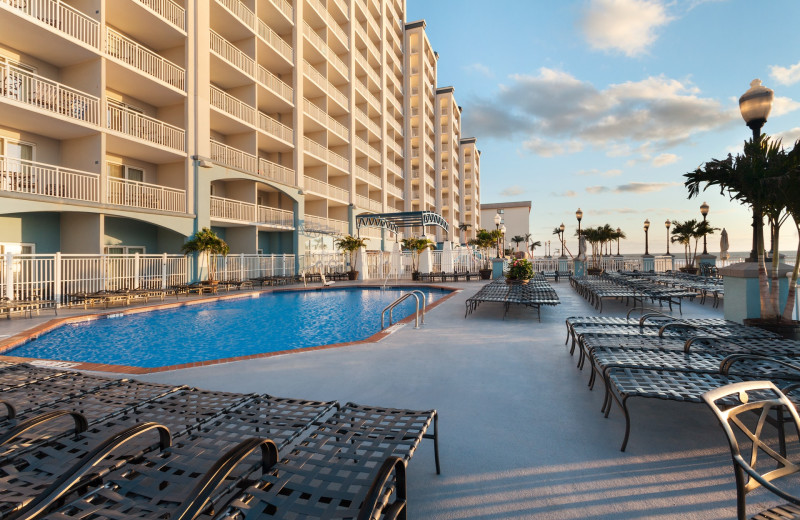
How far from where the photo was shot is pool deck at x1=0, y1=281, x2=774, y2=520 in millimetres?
2197

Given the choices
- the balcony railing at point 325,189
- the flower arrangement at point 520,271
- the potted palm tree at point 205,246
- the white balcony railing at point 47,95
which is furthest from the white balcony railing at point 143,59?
the flower arrangement at point 520,271

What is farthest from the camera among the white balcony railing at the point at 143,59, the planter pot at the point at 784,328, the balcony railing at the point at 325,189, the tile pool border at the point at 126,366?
the balcony railing at the point at 325,189

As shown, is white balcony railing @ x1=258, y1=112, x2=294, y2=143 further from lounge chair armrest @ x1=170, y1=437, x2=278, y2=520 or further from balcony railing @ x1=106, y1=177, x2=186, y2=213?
lounge chair armrest @ x1=170, y1=437, x2=278, y2=520

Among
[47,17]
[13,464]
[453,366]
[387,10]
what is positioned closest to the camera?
[13,464]

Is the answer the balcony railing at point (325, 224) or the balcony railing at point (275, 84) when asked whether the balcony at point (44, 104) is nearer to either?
the balcony railing at point (275, 84)

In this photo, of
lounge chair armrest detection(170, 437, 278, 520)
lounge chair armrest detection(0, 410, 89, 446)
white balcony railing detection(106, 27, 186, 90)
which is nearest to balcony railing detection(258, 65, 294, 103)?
white balcony railing detection(106, 27, 186, 90)

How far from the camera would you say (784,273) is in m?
5.71

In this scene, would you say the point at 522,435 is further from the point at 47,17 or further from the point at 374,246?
the point at 374,246

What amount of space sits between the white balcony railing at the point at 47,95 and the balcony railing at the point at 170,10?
190 inches

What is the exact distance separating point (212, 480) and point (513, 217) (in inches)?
3027

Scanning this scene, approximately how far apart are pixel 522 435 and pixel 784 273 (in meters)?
5.70

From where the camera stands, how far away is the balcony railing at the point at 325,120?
2554 centimetres

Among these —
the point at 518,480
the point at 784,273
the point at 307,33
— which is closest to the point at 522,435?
the point at 518,480

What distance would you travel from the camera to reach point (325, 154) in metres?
27.2
